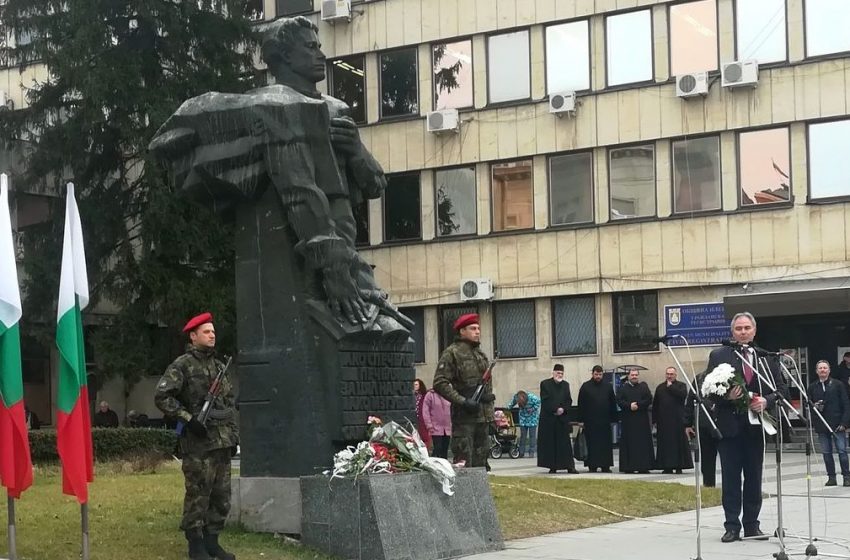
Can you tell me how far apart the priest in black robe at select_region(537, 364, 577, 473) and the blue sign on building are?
899 centimetres

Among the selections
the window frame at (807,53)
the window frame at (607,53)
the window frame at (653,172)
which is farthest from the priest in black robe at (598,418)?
the window frame at (607,53)

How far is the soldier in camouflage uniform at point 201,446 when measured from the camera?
418 inches

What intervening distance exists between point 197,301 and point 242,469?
74.8ft

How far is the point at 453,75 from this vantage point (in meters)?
38.3

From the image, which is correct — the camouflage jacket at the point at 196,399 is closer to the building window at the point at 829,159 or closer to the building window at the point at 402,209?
the building window at the point at 829,159

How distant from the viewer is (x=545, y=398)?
24656 millimetres

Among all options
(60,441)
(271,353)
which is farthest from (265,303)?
(60,441)

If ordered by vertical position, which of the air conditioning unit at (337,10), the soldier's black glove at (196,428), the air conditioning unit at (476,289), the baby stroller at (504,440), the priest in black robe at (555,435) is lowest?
the baby stroller at (504,440)

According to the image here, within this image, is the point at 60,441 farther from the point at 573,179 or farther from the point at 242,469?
the point at 573,179

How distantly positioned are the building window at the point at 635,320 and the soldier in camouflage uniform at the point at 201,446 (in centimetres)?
2516

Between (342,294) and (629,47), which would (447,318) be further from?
(342,294)

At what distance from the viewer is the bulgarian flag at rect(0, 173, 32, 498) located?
10.4 metres

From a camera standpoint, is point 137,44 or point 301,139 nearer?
point 301,139

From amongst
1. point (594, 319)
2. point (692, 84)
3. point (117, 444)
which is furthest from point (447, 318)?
Result: point (117, 444)
